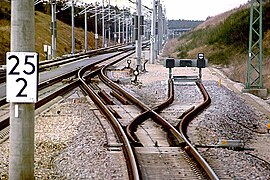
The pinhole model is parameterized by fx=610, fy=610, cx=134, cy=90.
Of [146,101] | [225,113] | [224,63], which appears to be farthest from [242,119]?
[224,63]

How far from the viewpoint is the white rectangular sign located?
8.02 meters

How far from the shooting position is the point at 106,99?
22.8m

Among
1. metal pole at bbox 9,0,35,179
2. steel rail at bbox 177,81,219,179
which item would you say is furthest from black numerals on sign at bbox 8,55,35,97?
steel rail at bbox 177,81,219,179

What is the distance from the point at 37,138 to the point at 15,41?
6.10 meters

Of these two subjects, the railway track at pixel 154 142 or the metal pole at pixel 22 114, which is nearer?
the metal pole at pixel 22 114

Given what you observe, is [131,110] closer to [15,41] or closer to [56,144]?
[56,144]

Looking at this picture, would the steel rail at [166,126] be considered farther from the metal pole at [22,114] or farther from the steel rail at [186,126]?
the metal pole at [22,114]

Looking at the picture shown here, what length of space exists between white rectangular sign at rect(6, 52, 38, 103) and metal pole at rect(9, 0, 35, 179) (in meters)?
0.12

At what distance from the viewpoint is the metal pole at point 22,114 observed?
317 inches

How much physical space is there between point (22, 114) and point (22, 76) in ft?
1.85

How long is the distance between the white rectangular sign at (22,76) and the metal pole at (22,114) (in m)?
0.12

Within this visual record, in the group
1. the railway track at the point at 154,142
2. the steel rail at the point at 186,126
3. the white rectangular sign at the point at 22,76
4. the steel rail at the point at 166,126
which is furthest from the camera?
the steel rail at the point at 166,126

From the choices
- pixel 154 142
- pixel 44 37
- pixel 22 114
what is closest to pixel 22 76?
pixel 22 114

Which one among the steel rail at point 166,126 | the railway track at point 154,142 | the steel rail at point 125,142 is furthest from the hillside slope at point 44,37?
the steel rail at point 125,142
